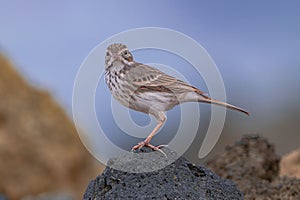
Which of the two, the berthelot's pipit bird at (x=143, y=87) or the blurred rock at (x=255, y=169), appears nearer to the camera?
the berthelot's pipit bird at (x=143, y=87)

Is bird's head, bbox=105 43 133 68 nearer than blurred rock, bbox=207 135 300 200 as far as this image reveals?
Yes

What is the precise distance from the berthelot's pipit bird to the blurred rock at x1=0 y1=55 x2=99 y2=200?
41.8ft

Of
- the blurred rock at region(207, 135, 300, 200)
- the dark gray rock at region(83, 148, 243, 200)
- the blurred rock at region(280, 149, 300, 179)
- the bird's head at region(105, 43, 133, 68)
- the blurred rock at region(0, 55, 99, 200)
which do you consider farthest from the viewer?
the blurred rock at region(0, 55, 99, 200)

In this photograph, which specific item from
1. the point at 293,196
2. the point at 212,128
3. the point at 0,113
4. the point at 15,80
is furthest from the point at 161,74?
the point at 15,80

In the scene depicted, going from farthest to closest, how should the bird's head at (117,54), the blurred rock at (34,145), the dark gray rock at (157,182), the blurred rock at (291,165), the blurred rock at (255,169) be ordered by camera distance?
1. the blurred rock at (34,145)
2. the blurred rock at (291,165)
3. the blurred rock at (255,169)
4. the bird's head at (117,54)
5. the dark gray rock at (157,182)

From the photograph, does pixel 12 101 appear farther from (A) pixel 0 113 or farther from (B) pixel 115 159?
(B) pixel 115 159

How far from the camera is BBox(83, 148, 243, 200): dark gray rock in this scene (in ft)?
20.3

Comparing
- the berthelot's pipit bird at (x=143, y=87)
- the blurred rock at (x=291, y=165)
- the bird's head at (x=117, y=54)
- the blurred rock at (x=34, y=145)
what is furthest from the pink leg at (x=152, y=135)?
the blurred rock at (x=34, y=145)

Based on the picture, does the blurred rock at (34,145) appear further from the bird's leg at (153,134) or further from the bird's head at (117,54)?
the bird's head at (117,54)

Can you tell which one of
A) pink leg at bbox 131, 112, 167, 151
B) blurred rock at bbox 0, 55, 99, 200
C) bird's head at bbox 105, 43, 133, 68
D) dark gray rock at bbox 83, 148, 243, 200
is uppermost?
blurred rock at bbox 0, 55, 99, 200

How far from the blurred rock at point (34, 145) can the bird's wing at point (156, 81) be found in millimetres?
12787

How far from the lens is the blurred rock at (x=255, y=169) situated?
29.4 feet

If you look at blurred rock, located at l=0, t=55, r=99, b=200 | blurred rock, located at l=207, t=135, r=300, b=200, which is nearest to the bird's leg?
blurred rock, located at l=207, t=135, r=300, b=200

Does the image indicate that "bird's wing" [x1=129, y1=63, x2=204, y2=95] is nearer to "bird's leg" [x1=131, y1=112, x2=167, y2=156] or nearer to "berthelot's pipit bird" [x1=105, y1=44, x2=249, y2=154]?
"berthelot's pipit bird" [x1=105, y1=44, x2=249, y2=154]
